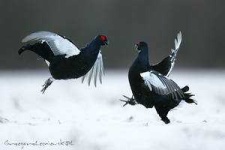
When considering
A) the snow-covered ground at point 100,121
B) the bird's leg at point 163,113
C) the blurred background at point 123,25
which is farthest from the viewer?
the blurred background at point 123,25

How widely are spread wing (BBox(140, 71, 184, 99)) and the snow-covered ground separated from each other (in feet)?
0.61

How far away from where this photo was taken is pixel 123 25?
10.6 m

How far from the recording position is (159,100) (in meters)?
5.23

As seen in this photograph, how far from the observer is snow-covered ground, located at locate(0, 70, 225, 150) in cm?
514

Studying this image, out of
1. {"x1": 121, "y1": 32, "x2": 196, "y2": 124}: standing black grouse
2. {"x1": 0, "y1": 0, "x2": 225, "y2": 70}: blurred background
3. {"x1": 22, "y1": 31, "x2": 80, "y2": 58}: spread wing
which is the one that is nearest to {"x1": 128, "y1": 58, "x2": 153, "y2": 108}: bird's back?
{"x1": 121, "y1": 32, "x2": 196, "y2": 124}: standing black grouse

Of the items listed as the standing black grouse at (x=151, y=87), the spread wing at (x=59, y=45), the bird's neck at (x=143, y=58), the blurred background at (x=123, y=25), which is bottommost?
the blurred background at (x=123, y=25)

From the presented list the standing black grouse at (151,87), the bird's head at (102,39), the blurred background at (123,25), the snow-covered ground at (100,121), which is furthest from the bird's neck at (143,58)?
the blurred background at (123,25)

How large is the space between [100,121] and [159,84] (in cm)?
83

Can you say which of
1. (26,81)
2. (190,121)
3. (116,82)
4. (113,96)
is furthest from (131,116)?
(26,81)

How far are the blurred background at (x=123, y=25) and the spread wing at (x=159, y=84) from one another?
4.04 meters

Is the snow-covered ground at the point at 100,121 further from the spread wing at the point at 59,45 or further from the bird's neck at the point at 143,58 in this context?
the spread wing at the point at 59,45

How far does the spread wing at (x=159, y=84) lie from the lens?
5.17m

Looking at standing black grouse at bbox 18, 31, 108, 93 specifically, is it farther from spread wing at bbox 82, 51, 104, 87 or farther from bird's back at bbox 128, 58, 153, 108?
bird's back at bbox 128, 58, 153, 108

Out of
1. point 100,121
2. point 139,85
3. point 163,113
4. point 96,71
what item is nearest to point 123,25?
point 100,121
